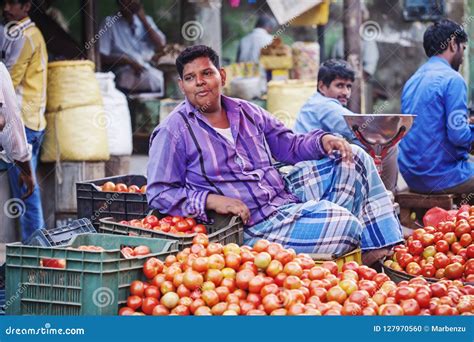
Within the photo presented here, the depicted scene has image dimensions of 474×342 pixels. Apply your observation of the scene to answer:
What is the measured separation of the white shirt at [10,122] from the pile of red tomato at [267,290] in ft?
5.41

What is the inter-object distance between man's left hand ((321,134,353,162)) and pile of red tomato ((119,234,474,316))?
33.9 inches

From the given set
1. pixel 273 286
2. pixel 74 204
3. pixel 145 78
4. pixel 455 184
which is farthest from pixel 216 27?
pixel 273 286

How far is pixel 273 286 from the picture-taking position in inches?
126

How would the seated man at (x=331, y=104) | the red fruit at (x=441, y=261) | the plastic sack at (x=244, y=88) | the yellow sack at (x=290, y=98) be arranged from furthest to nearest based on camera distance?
the plastic sack at (x=244, y=88)
the yellow sack at (x=290, y=98)
the seated man at (x=331, y=104)
the red fruit at (x=441, y=261)

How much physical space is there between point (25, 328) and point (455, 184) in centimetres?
394

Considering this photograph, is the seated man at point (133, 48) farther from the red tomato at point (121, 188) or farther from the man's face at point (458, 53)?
the red tomato at point (121, 188)

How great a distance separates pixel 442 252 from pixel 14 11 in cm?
373

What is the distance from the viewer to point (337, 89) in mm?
5898

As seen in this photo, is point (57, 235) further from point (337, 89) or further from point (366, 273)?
point (337, 89)

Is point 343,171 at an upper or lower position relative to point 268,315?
upper

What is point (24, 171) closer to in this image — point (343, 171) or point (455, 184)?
point (343, 171)

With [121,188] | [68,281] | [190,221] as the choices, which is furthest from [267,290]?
[121,188]

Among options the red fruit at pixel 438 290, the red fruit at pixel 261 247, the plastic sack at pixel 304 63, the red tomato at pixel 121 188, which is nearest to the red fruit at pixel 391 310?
the red fruit at pixel 438 290

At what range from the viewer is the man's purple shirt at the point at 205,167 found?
159 inches
